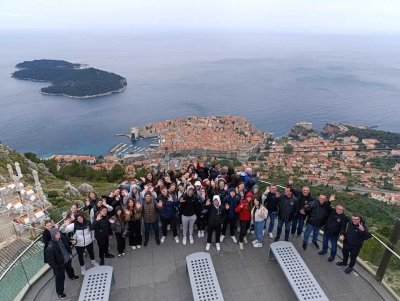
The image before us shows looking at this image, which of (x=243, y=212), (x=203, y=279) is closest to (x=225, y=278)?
(x=203, y=279)

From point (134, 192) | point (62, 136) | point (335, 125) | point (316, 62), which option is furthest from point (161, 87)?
point (134, 192)

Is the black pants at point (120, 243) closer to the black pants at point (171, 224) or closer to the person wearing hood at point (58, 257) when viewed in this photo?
the black pants at point (171, 224)

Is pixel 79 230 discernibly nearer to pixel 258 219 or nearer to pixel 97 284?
pixel 97 284

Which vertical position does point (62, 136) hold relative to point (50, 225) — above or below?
below

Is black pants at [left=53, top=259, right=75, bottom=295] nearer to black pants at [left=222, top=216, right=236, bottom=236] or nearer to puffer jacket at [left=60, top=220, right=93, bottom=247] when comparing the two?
puffer jacket at [left=60, top=220, right=93, bottom=247]

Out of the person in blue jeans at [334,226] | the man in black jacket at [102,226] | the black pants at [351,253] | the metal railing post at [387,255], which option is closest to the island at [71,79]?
the man in black jacket at [102,226]

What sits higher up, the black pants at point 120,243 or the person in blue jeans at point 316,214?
the person in blue jeans at point 316,214

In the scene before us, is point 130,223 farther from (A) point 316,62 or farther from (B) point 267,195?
(A) point 316,62
